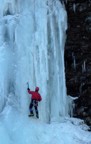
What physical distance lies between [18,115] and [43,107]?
44.2 inches

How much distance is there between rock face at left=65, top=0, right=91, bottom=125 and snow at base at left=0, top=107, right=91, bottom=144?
6.72ft

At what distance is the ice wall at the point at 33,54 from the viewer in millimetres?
14500

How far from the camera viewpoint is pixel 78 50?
58.1 ft

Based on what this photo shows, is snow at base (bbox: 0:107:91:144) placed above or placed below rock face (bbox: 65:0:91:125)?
below

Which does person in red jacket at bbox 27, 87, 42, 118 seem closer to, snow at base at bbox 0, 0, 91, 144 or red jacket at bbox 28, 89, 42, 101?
red jacket at bbox 28, 89, 42, 101

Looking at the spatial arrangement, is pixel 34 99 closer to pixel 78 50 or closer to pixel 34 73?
pixel 34 73

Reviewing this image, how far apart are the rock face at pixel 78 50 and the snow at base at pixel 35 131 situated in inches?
80.6

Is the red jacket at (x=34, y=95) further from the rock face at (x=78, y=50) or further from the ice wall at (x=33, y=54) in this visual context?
the rock face at (x=78, y=50)

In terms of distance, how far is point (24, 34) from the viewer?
597 inches

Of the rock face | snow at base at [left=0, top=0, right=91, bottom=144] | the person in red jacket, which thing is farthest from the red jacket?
the rock face

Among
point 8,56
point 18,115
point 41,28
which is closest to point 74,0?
point 41,28

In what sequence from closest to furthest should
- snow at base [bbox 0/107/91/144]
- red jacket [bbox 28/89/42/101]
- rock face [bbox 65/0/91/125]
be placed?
1. snow at base [bbox 0/107/91/144]
2. red jacket [bbox 28/89/42/101]
3. rock face [bbox 65/0/91/125]

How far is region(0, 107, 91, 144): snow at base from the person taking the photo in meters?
13.6

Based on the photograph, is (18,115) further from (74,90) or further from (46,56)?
(74,90)
